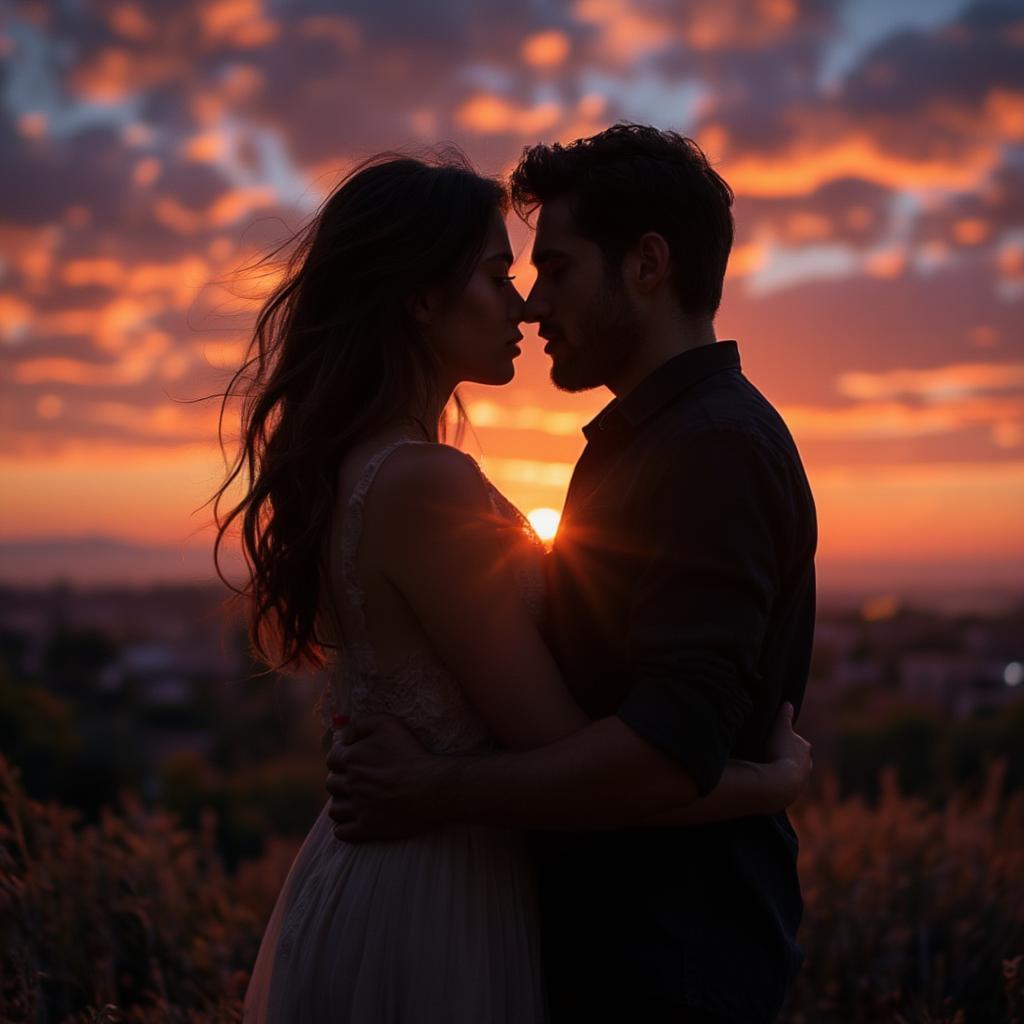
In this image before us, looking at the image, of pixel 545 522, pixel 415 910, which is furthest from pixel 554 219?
pixel 415 910

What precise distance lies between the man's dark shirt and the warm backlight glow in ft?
0.70

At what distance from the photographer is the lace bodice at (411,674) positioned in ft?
7.25

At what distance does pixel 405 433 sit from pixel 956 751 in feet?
106

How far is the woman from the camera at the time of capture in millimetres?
2105

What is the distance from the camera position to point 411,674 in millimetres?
2238

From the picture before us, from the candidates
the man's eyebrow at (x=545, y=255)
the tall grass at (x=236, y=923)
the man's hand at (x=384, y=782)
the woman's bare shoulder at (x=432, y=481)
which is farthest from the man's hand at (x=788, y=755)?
the tall grass at (x=236, y=923)

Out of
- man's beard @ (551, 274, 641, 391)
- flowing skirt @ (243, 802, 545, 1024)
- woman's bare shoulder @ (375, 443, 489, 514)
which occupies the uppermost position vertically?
man's beard @ (551, 274, 641, 391)

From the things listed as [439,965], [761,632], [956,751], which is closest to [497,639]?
[761,632]

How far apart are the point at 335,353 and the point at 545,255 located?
0.70m

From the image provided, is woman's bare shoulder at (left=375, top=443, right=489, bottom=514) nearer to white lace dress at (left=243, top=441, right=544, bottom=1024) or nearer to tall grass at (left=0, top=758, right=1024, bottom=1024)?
white lace dress at (left=243, top=441, right=544, bottom=1024)

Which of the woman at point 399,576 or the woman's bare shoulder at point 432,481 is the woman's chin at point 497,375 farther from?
the woman's bare shoulder at point 432,481

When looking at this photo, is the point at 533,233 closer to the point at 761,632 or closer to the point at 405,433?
the point at 405,433

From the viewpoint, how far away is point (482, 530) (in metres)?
2.10

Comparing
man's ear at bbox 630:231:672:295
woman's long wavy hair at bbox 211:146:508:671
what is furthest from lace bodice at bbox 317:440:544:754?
man's ear at bbox 630:231:672:295
